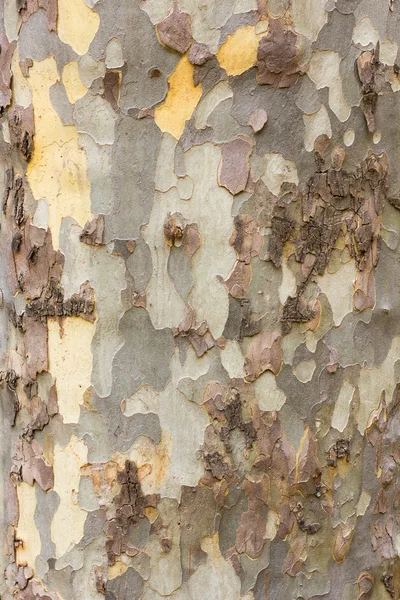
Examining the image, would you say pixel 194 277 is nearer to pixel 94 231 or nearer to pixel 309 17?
pixel 94 231

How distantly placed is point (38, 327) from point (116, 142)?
33 cm

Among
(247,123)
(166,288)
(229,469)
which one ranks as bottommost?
(229,469)

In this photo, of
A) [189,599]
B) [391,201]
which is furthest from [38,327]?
[391,201]

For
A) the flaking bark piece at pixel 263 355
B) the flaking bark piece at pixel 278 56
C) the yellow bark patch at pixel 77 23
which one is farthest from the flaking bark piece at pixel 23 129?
the flaking bark piece at pixel 263 355

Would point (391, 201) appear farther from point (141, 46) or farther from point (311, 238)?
point (141, 46)

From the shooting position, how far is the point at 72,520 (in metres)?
1.10

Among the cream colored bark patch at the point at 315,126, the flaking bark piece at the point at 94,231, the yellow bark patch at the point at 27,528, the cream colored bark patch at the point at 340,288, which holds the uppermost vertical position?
the cream colored bark patch at the point at 315,126

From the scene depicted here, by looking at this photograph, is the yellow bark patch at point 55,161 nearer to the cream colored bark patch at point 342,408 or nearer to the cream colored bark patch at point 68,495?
the cream colored bark patch at point 68,495

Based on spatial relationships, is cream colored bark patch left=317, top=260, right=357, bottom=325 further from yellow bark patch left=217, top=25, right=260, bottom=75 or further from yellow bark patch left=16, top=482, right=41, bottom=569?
yellow bark patch left=16, top=482, right=41, bottom=569

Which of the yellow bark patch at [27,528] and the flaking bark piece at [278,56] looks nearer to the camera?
the flaking bark piece at [278,56]

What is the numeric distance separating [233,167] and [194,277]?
183 mm

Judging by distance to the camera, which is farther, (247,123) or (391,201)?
(391,201)

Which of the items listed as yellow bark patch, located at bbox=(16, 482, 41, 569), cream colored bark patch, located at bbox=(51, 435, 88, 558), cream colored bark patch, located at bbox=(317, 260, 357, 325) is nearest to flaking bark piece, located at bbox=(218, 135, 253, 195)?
cream colored bark patch, located at bbox=(317, 260, 357, 325)

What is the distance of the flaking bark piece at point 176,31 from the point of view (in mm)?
1030
